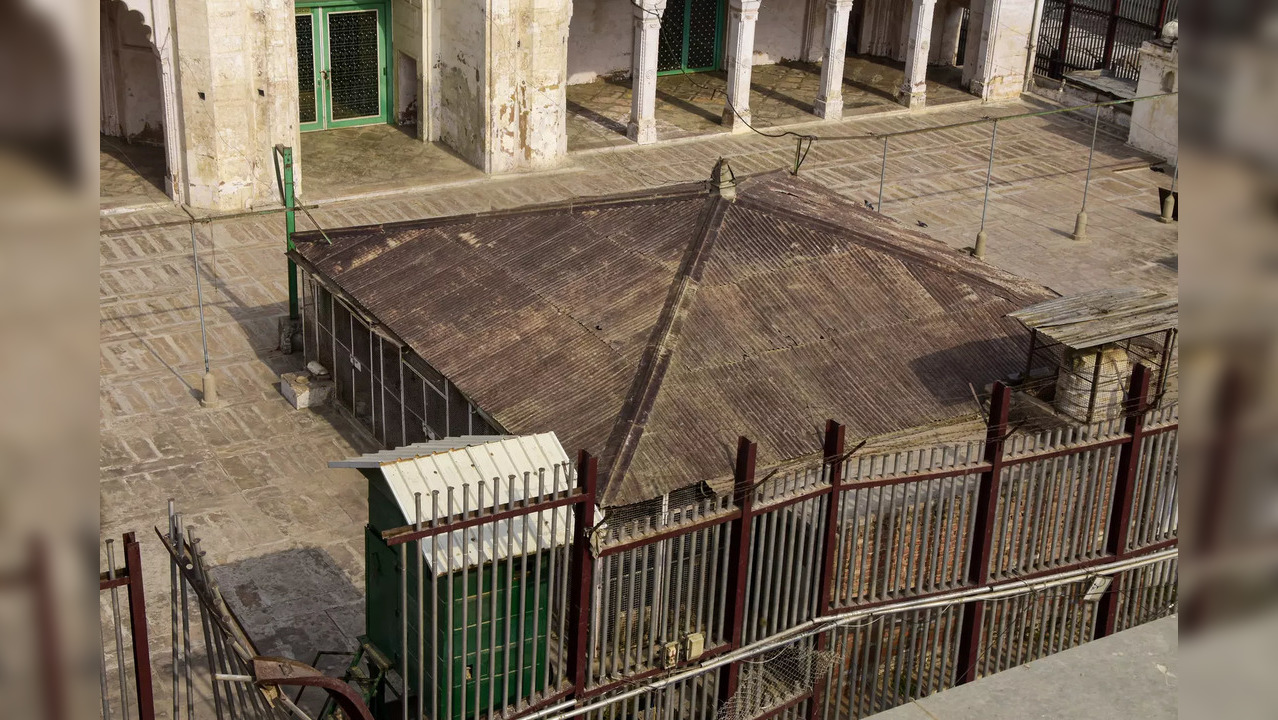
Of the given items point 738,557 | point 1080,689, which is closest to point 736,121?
point 738,557

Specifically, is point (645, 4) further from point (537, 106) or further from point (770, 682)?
point (770, 682)

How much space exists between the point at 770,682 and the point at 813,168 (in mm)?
14995

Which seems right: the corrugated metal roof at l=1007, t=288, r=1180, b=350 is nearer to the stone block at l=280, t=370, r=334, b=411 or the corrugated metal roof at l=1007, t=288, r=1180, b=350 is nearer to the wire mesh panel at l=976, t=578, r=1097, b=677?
the wire mesh panel at l=976, t=578, r=1097, b=677

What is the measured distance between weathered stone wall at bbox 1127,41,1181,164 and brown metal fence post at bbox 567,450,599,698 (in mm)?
19341

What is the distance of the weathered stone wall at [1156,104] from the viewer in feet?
82.8

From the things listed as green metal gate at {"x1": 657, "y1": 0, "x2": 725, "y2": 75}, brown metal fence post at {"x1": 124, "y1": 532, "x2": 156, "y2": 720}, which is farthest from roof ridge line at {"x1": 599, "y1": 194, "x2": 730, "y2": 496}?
green metal gate at {"x1": 657, "y1": 0, "x2": 725, "y2": 75}

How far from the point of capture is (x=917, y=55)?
2628 centimetres

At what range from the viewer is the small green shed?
8.52 metres

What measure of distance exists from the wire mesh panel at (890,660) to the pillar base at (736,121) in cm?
1585
